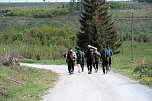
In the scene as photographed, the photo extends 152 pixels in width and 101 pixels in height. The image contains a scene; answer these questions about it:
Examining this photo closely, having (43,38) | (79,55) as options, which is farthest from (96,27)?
(79,55)

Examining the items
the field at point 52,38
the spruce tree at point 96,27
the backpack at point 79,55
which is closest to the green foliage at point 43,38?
the field at point 52,38

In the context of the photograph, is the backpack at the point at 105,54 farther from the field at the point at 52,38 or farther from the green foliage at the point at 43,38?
the green foliage at the point at 43,38

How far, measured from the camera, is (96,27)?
68.1 metres

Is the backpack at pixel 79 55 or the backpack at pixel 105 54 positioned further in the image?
the backpack at pixel 79 55

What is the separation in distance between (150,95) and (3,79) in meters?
8.48

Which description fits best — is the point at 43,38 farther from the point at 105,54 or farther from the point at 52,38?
the point at 105,54

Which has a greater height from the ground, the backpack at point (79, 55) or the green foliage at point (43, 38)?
the backpack at point (79, 55)

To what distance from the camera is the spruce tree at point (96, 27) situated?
67938 millimetres

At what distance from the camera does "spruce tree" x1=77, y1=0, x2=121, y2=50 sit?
67938 mm

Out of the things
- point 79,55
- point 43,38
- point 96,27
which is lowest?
point 43,38

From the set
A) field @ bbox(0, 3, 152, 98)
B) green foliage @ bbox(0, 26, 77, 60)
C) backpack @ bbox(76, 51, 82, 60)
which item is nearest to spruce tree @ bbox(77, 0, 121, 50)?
field @ bbox(0, 3, 152, 98)

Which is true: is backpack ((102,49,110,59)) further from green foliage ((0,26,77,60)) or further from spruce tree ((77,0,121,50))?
green foliage ((0,26,77,60))

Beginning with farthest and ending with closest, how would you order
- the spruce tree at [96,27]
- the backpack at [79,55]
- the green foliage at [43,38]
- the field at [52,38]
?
the green foliage at [43,38] → the spruce tree at [96,27] → the field at [52,38] → the backpack at [79,55]

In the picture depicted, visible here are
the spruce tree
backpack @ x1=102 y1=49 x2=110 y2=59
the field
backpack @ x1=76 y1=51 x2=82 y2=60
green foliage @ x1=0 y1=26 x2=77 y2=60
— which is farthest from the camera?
green foliage @ x1=0 y1=26 x2=77 y2=60
